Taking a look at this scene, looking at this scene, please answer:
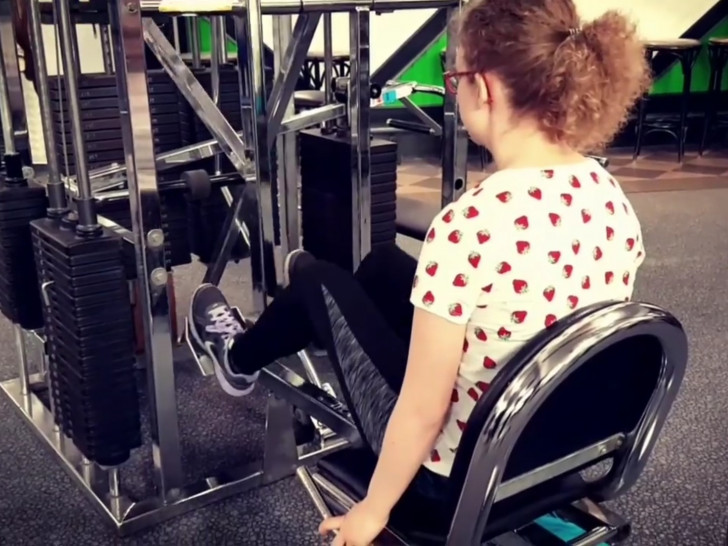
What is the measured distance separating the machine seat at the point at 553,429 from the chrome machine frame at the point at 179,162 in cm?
30

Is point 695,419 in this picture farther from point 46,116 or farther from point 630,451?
point 46,116

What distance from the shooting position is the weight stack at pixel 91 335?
147cm

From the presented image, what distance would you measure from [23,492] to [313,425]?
659mm

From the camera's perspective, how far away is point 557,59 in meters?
0.90

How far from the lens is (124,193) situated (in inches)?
73.7

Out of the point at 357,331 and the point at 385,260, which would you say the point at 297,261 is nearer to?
the point at 385,260

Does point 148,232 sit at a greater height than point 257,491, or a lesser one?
greater

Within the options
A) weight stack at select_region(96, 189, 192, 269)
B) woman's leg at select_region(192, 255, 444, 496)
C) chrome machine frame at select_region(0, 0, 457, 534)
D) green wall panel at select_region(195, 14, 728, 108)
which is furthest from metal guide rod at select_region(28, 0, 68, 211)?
green wall panel at select_region(195, 14, 728, 108)

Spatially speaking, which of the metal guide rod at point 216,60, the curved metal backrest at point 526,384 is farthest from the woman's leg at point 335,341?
the metal guide rod at point 216,60

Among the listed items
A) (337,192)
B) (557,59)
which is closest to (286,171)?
(337,192)

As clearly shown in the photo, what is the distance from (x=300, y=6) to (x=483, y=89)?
0.78m

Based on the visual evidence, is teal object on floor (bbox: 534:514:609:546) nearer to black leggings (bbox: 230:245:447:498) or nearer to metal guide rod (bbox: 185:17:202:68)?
black leggings (bbox: 230:245:447:498)

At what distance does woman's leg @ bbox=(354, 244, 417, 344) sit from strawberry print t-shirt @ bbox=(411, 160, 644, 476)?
40cm

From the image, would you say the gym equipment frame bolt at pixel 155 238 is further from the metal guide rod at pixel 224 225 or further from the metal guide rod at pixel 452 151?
the metal guide rod at pixel 452 151
